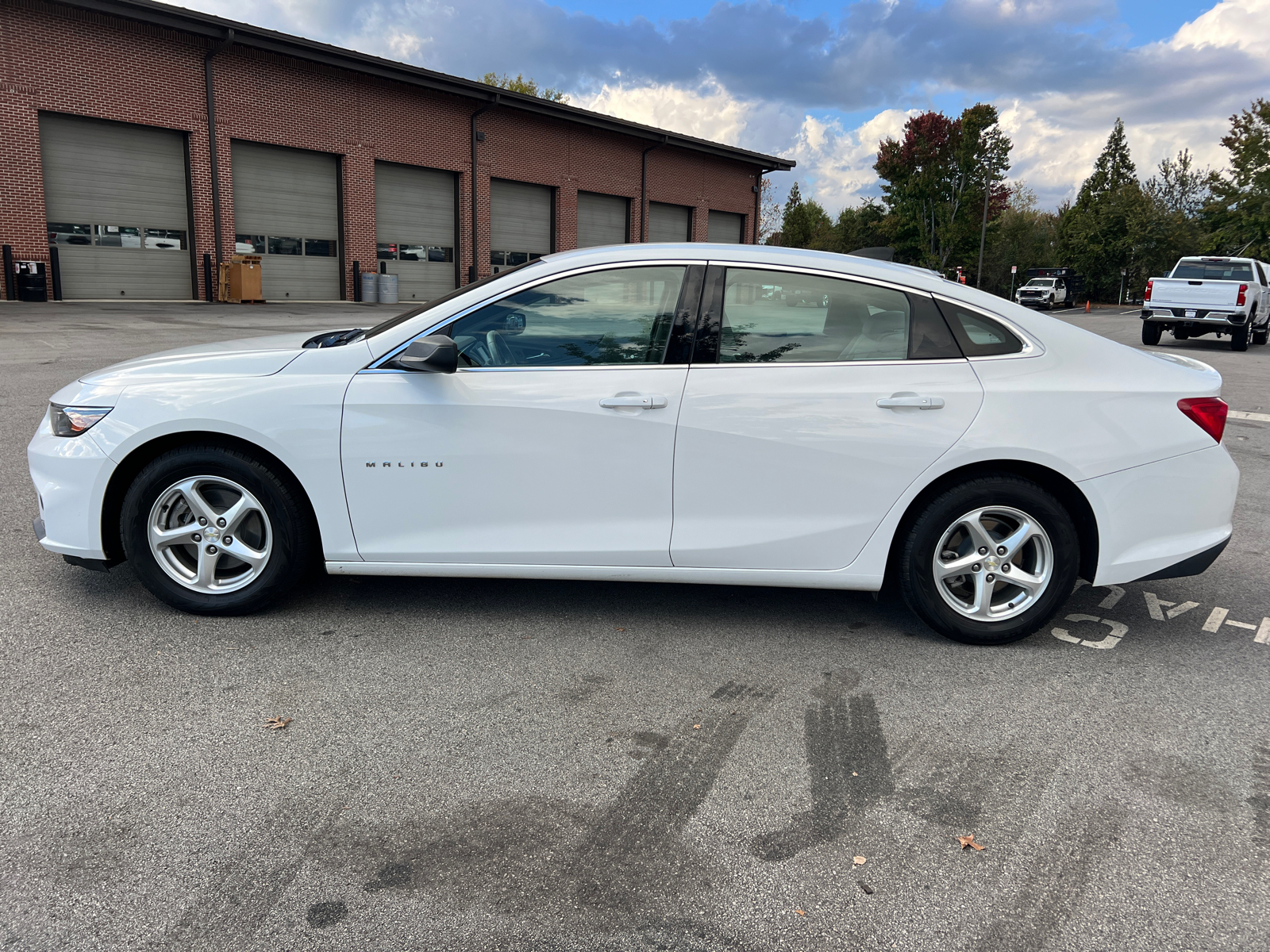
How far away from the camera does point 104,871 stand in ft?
7.73

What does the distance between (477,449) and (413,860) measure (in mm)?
1719

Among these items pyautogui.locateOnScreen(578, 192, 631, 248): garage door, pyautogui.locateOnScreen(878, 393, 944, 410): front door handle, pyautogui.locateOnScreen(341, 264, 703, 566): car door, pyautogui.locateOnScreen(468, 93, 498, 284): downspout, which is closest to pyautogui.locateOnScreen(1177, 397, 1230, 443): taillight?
pyautogui.locateOnScreen(878, 393, 944, 410): front door handle

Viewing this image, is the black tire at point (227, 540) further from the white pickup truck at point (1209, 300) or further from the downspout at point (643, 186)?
the downspout at point (643, 186)

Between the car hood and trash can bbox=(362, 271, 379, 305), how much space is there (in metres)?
26.0

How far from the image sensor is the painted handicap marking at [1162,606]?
4400mm

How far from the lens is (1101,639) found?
13.4 feet

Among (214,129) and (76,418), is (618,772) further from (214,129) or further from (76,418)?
(214,129)

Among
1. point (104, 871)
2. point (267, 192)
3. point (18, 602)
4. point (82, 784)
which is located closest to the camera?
point (104, 871)

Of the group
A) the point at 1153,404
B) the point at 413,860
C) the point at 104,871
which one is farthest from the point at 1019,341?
the point at 104,871

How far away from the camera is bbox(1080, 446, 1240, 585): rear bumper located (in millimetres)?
3764

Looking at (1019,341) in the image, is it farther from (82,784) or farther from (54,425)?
(54,425)

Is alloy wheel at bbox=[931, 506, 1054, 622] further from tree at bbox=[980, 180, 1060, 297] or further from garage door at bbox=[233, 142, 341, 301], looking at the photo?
tree at bbox=[980, 180, 1060, 297]

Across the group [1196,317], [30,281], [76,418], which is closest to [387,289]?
[30,281]

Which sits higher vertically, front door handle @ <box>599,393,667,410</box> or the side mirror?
the side mirror
